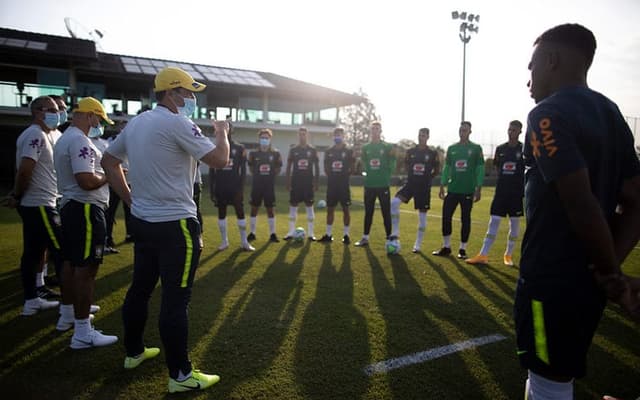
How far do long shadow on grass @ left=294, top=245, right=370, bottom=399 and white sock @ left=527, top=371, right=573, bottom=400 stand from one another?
141 centimetres

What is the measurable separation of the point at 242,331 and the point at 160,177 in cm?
196

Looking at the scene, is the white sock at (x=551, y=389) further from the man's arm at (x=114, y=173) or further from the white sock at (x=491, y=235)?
the white sock at (x=491, y=235)

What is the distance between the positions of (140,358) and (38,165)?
2580 mm

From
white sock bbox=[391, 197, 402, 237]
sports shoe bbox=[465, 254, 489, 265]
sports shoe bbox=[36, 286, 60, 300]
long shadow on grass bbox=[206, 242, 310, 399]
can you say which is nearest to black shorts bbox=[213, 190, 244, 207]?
long shadow on grass bbox=[206, 242, 310, 399]

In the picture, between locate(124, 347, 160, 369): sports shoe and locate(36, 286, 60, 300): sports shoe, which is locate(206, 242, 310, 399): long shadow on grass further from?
locate(36, 286, 60, 300): sports shoe

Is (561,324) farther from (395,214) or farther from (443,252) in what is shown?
(395,214)

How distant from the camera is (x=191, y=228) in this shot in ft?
8.98

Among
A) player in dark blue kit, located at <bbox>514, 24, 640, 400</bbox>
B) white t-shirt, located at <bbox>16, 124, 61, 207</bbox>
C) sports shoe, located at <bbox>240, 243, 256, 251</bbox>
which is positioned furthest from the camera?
sports shoe, located at <bbox>240, 243, 256, 251</bbox>

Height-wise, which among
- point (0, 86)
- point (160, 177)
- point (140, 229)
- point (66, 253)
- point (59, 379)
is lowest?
point (59, 379)

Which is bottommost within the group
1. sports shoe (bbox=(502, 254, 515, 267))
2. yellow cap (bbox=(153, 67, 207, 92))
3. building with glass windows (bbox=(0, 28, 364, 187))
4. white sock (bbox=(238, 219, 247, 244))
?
sports shoe (bbox=(502, 254, 515, 267))

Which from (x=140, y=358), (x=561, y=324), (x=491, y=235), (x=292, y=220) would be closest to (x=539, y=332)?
(x=561, y=324)

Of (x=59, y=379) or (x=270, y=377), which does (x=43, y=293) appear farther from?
(x=270, y=377)

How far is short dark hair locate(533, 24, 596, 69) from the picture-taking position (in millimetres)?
1662

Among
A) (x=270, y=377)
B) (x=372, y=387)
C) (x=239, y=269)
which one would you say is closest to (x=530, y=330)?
(x=372, y=387)
